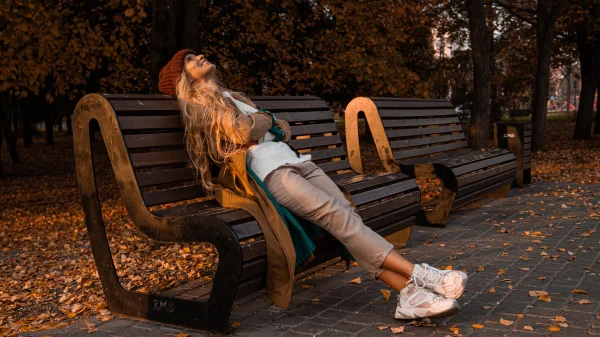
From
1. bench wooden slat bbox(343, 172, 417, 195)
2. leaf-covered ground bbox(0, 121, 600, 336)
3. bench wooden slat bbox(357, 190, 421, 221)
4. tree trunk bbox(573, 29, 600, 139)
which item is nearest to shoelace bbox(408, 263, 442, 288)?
bench wooden slat bbox(357, 190, 421, 221)

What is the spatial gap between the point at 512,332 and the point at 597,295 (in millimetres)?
984

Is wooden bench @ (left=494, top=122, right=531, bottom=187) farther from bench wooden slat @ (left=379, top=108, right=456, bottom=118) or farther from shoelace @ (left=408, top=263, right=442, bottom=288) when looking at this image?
shoelace @ (left=408, top=263, right=442, bottom=288)

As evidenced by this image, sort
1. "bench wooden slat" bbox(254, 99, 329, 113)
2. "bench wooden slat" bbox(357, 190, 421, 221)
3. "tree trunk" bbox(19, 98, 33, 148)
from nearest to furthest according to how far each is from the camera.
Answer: "bench wooden slat" bbox(357, 190, 421, 221) → "bench wooden slat" bbox(254, 99, 329, 113) → "tree trunk" bbox(19, 98, 33, 148)

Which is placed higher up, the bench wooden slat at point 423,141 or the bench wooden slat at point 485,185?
the bench wooden slat at point 423,141

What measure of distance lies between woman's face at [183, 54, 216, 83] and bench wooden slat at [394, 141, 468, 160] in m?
3.09

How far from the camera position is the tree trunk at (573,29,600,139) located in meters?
24.0

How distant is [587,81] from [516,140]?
51.2 ft

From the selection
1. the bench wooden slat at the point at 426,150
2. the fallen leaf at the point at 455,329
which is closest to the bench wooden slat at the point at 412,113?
the bench wooden slat at the point at 426,150

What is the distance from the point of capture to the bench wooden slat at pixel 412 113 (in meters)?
7.38

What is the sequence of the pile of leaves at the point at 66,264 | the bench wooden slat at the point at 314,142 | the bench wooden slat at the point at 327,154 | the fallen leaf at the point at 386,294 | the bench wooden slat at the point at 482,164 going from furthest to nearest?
the bench wooden slat at the point at 482,164
the bench wooden slat at the point at 327,154
the bench wooden slat at the point at 314,142
the pile of leaves at the point at 66,264
the fallen leaf at the point at 386,294

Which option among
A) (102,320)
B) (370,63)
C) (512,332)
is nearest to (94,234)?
(102,320)

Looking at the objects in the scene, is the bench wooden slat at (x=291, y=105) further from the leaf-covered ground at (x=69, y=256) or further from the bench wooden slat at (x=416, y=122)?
the leaf-covered ground at (x=69, y=256)

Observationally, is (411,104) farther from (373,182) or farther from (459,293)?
(459,293)

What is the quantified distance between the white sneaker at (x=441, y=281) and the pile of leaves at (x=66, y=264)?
6.42ft
